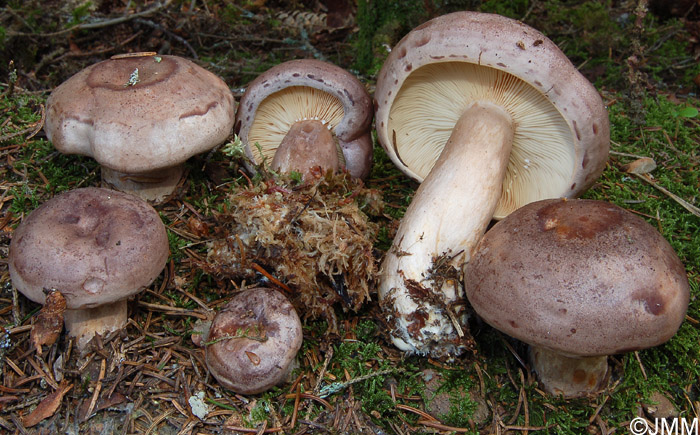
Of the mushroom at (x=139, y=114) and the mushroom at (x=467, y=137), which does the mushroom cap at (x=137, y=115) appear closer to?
the mushroom at (x=139, y=114)

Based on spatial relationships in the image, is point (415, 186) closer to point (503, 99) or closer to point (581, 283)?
point (503, 99)

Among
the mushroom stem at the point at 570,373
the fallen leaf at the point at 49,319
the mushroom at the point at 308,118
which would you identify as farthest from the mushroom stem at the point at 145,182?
the mushroom stem at the point at 570,373

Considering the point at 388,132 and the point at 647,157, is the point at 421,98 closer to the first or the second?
the point at 388,132

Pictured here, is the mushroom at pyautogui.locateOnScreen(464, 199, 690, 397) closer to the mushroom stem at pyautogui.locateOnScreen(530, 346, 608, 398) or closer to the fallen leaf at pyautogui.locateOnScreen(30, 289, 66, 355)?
the mushroom stem at pyautogui.locateOnScreen(530, 346, 608, 398)

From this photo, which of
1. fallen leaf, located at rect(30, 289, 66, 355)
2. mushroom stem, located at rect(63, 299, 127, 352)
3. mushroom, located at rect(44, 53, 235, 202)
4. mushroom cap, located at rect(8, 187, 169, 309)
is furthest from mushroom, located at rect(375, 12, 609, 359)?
fallen leaf, located at rect(30, 289, 66, 355)

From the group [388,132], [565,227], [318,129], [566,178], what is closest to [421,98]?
[388,132]

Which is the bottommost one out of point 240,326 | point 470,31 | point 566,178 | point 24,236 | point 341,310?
point 341,310
